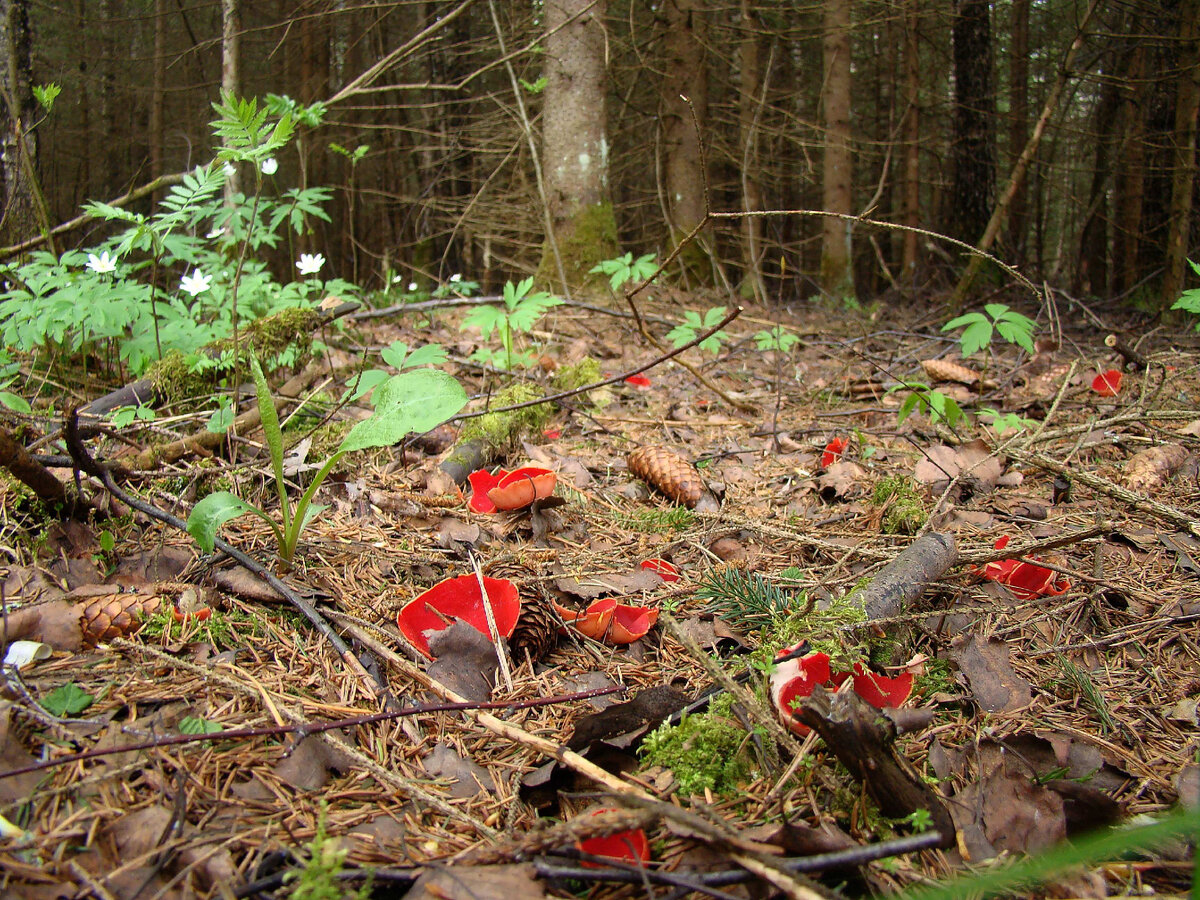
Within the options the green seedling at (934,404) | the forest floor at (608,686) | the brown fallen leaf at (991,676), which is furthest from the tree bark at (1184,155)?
the brown fallen leaf at (991,676)

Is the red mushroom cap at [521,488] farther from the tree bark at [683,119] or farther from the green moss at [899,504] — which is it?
the tree bark at [683,119]

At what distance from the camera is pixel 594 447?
3.22 metres

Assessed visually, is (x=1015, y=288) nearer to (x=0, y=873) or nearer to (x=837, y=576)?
(x=837, y=576)

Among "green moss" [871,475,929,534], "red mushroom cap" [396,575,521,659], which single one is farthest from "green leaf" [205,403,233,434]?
"green moss" [871,475,929,534]

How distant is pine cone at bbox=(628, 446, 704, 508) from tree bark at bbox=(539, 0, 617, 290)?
12.1 ft

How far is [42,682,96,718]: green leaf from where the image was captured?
125 cm

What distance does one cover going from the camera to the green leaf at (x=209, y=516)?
1.55m

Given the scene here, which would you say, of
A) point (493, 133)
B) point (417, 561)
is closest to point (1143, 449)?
point (417, 561)

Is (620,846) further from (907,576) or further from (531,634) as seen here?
(907,576)

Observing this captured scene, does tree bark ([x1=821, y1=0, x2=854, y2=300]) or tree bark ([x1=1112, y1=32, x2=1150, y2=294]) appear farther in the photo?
tree bark ([x1=821, y1=0, x2=854, y2=300])

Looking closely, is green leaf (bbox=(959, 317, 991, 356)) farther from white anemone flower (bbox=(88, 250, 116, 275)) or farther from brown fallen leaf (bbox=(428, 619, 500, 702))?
white anemone flower (bbox=(88, 250, 116, 275))

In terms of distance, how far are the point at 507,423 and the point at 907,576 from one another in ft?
5.57

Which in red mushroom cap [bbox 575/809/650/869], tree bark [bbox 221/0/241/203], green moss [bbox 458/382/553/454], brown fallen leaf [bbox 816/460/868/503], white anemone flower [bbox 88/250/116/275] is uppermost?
tree bark [bbox 221/0/241/203]

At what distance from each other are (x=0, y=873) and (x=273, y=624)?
28.5 inches
